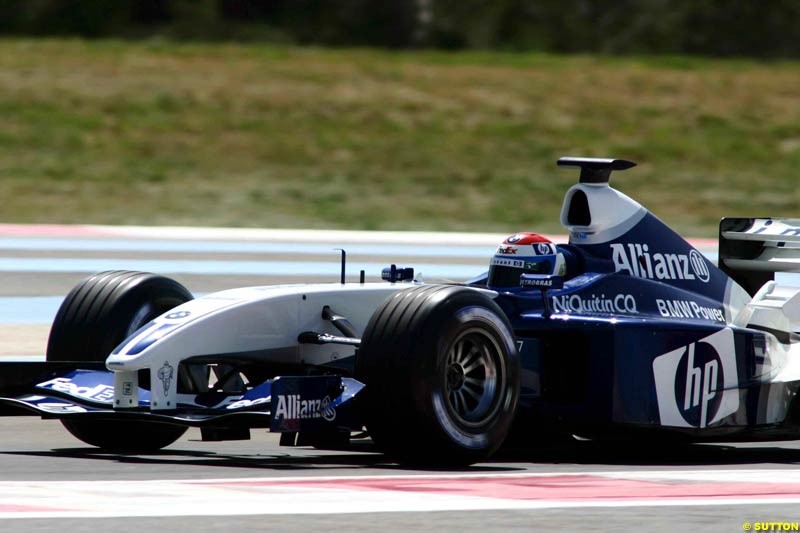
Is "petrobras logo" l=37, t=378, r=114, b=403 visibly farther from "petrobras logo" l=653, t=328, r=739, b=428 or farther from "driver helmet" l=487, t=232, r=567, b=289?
"petrobras logo" l=653, t=328, r=739, b=428

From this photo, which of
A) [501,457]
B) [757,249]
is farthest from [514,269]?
[757,249]

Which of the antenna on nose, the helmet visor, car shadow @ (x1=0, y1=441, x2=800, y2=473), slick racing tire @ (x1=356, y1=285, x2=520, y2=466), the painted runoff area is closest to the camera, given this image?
the painted runoff area

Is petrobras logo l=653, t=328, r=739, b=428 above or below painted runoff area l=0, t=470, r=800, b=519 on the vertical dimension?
above

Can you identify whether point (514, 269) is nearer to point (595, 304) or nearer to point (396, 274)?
point (595, 304)

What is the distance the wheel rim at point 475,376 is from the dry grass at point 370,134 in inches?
581

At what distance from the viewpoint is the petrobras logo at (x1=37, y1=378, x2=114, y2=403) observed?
6805 millimetres

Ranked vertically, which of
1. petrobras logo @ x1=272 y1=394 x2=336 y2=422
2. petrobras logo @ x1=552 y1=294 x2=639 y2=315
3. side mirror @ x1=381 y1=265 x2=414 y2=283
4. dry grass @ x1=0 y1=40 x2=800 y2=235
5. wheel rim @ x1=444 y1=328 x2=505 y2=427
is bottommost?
petrobras logo @ x1=272 y1=394 x2=336 y2=422

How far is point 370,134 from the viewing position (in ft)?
86.5

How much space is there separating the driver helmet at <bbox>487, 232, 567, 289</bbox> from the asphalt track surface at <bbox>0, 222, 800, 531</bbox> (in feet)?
2.88


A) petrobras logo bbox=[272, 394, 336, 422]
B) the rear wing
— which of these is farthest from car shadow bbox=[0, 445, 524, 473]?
the rear wing

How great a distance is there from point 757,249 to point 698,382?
1.60 m

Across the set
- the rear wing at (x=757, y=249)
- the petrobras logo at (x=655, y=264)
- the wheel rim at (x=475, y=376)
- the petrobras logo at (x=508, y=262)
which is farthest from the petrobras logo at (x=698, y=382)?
the rear wing at (x=757, y=249)

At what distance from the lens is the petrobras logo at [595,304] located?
7.30m

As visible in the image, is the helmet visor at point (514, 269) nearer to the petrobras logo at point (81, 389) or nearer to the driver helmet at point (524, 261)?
the driver helmet at point (524, 261)
